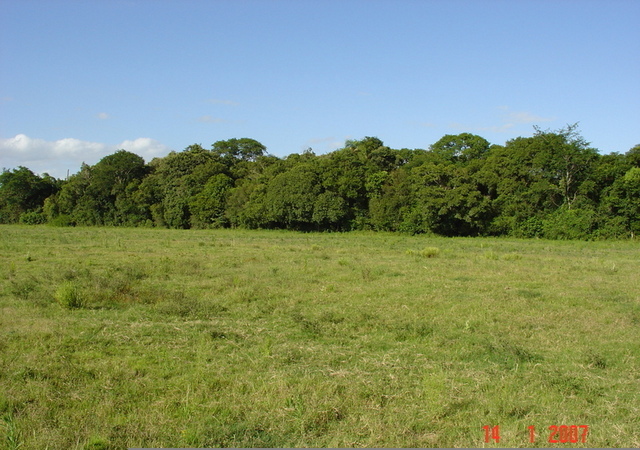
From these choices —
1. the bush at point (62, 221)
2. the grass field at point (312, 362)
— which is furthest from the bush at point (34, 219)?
the grass field at point (312, 362)

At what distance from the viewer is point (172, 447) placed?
168 inches

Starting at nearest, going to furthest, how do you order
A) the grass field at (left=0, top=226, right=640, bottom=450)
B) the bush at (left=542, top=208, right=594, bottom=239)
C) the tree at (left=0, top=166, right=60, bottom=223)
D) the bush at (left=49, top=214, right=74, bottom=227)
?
the grass field at (left=0, top=226, right=640, bottom=450), the bush at (left=542, top=208, right=594, bottom=239), the bush at (left=49, top=214, right=74, bottom=227), the tree at (left=0, top=166, right=60, bottom=223)

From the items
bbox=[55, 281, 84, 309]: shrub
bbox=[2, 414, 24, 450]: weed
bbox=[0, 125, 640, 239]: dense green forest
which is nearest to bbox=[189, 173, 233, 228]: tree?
bbox=[0, 125, 640, 239]: dense green forest

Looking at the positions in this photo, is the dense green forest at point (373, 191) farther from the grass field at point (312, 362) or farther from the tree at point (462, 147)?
the grass field at point (312, 362)

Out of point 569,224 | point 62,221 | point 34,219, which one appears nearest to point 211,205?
point 62,221

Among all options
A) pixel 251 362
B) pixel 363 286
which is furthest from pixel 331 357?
pixel 363 286

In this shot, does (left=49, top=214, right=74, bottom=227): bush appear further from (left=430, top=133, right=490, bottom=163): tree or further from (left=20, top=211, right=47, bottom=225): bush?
(left=430, top=133, right=490, bottom=163): tree
